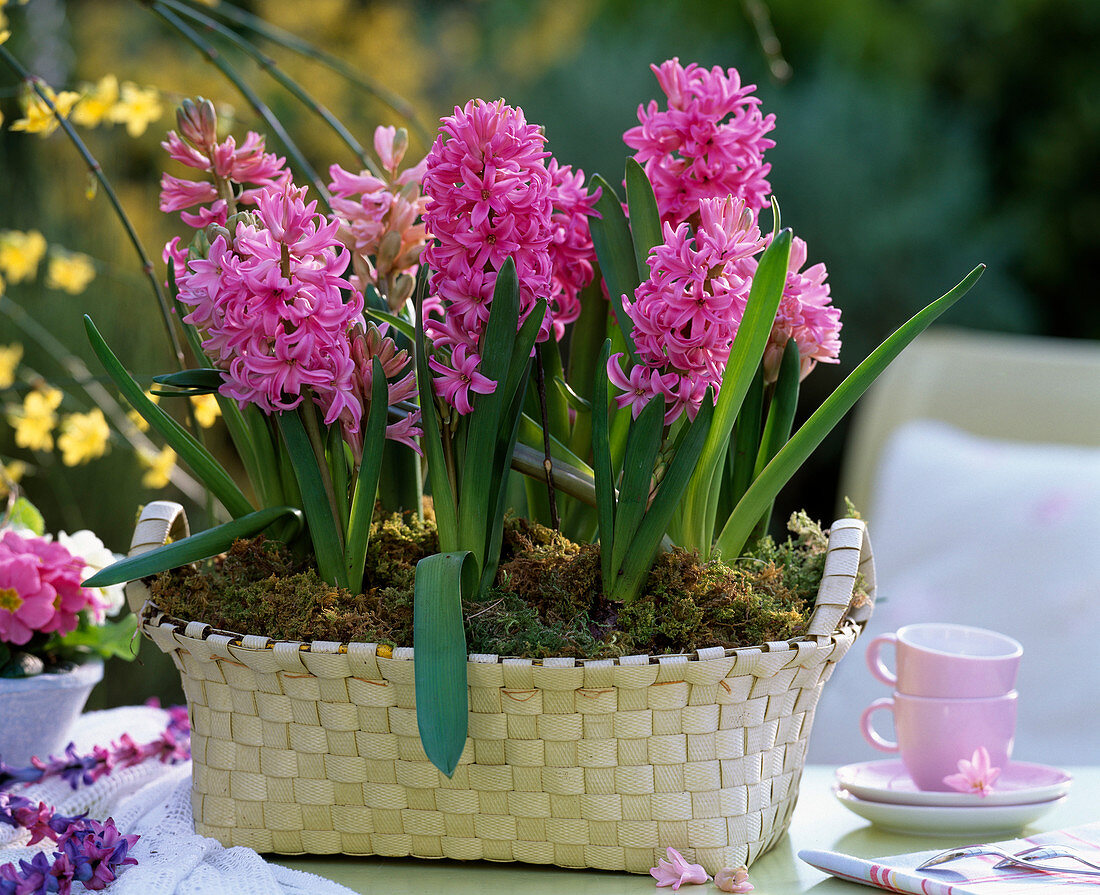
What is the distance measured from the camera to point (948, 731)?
772mm

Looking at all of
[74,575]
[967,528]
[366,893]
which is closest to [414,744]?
[366,893]

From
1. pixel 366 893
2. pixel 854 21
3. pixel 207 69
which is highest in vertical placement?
pixel 854 21

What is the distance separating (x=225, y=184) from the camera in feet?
2.36

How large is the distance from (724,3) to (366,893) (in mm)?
4585

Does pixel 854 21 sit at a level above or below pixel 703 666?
above

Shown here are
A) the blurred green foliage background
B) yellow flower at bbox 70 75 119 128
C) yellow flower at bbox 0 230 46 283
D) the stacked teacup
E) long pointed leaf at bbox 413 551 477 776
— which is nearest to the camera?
long pointed leaf at bbox 413 551 477 776

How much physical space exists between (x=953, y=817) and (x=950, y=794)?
0.02 m

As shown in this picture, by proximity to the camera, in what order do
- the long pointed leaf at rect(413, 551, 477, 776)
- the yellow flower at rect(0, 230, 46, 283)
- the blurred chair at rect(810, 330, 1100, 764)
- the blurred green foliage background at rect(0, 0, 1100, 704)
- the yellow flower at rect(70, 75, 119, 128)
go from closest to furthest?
the long pointed leaf at rect(413, 551, 477, 776) < the yellow flower at rect(70, 75, 119, 128) < the yellow flower at rect(0, 230, 46, 283) < the blurred chair at rect(810, 330, 1100, 764) < the blurred green foliage background at rect(0, 0, 1100, 704)

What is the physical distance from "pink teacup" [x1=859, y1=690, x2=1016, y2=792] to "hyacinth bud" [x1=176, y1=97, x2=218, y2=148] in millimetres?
618

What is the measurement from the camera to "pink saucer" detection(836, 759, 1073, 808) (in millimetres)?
747

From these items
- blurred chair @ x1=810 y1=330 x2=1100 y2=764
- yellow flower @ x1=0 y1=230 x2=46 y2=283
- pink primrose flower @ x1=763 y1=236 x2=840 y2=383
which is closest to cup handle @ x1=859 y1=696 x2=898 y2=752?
pink primrose flower @ x1=763 y1=236 x2=840 y2=383

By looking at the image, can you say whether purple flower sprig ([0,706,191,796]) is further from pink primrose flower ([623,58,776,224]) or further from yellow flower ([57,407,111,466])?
pink primrose flower ([623,58,776,224])

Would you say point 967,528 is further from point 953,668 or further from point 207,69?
point 207,69

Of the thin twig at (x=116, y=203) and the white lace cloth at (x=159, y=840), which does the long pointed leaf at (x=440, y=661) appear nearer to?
the white lace cloth at (x=159, y=840)
